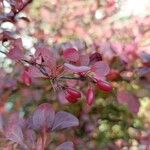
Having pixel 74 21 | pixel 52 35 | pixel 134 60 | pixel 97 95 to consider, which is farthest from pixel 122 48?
→ pixel 74 21

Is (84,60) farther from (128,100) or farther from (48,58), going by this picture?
(128,100)

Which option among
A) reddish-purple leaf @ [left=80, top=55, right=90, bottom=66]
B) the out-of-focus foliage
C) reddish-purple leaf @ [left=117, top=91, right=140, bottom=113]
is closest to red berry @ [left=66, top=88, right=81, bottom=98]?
the out-of-focus foliage

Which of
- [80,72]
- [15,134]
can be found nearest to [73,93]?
[80,72]

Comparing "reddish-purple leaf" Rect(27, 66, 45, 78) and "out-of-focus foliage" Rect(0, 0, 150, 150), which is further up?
"reddish-purple leaf" Rect(27, 66, 45, 78)

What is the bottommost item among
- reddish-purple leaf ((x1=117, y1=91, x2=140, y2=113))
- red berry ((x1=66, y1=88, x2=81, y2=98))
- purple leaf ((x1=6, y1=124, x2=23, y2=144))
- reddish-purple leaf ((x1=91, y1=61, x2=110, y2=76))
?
reddish-purple leaf ((x1=117, y1=91, x2=140, y2=113))

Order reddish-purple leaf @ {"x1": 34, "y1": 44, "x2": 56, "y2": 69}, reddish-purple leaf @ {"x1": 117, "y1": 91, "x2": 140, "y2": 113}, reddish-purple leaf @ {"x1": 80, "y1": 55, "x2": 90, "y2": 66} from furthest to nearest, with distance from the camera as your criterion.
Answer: reddish-purple leaf @ {"x1": 117, "y1": 91, "x2": 140, "y2": 113} → reddish-purple leaf @ {"x1": 80, "y1": 55, "x2": 90, "y2": 66} → reddish-purple leaf @ {"x1": 34, "y1": 44, "x2": 56, "y2": 69}

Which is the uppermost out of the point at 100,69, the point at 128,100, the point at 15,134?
the point at 100,69

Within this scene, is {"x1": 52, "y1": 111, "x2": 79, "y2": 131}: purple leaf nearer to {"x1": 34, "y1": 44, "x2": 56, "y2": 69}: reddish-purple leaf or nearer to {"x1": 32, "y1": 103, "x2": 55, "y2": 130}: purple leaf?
{"x1": 32, "y1": 103, "x2": 55, "y2": 130}: purple leaf
